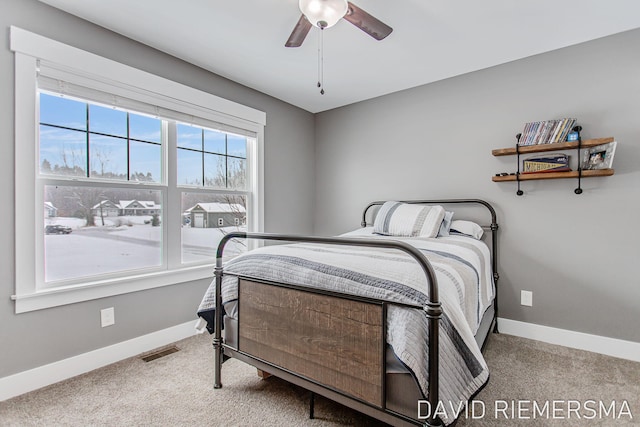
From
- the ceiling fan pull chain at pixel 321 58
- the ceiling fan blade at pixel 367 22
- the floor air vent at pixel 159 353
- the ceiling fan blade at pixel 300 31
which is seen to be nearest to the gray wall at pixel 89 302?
the floor air vent at pixel 159 353

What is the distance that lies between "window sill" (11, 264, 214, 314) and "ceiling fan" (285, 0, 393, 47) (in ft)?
6.63

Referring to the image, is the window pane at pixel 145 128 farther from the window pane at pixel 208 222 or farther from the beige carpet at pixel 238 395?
the beige carpet at pixel 238 395

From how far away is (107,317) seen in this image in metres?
2.20

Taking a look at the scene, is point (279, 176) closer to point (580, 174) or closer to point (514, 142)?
point (514, 142)

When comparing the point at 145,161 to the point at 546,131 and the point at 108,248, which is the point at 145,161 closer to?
the point at 108,248

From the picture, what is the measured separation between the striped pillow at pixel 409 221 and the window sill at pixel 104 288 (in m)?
1.65

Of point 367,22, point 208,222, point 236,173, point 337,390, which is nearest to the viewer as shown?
point 337,390

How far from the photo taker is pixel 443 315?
118 cm

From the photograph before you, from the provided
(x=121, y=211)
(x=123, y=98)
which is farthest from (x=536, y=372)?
(x=123, y=98)

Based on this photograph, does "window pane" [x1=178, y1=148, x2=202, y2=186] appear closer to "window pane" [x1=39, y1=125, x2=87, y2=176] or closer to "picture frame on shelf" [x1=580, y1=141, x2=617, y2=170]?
"window pane" [x1=39, y1=125, x2=87, y2=176]

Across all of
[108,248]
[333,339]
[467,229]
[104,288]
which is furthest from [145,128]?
[467,229]

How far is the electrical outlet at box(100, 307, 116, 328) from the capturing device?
2180 millimetres

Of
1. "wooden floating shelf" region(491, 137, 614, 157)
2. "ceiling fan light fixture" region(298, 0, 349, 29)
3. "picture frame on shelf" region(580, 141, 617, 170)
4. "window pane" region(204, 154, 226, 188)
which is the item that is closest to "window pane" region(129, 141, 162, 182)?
"window pane" region(204, 154, 226, 188)

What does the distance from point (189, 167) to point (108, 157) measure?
2.08ft
